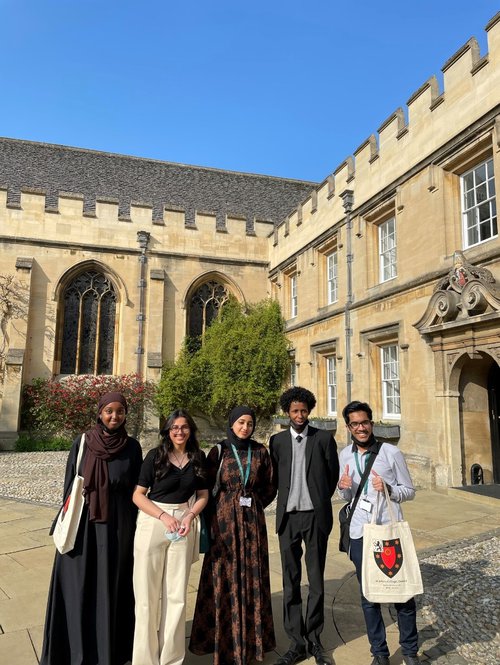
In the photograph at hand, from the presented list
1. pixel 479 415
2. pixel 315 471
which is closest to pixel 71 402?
pixel 479 415

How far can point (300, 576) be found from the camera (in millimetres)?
3002

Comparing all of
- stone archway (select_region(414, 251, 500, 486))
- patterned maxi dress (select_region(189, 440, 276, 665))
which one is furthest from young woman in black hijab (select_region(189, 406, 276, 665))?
stone archway (select_region(414, 251, 500, 486))

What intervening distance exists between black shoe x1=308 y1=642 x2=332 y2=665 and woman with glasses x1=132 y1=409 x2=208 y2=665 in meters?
0.81

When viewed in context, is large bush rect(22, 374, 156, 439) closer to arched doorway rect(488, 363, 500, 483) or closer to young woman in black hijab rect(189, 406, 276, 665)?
arched doorway rect(488, 363, 500, 483)

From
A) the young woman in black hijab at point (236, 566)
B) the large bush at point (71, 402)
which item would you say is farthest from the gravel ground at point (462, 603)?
the large bush at point (71, 402)

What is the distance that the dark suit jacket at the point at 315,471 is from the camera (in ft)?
9.91

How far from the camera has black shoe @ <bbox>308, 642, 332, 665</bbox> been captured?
280 cm

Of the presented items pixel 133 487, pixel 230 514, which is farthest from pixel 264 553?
pixel 133 487

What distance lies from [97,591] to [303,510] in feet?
4.18

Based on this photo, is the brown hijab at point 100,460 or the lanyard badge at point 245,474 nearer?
the brown hijab at point 100,460

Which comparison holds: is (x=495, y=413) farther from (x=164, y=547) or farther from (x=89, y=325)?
(x=89, y=325)

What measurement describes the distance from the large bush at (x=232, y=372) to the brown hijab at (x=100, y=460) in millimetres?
11920

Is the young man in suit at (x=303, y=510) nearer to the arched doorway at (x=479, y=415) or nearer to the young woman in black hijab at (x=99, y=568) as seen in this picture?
the young woman in black hijab at (x=99, y=568)

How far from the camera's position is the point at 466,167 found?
28.3ft
